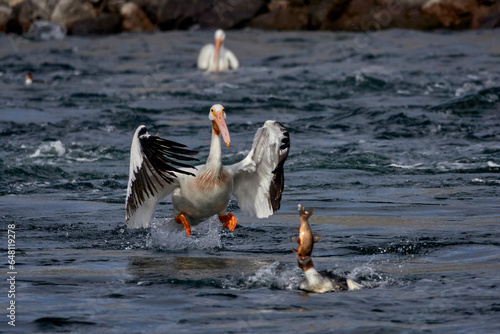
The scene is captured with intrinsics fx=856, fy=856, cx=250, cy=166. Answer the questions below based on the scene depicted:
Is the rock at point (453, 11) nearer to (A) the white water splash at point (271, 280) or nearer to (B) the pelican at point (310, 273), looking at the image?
(A) the white water splash at point (271, 280)

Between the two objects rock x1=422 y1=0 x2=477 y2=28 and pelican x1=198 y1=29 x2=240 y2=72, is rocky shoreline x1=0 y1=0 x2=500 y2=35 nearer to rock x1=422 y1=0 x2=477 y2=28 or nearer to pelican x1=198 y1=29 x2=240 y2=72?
rock x1=422 y1=0 x2=477 y2=28

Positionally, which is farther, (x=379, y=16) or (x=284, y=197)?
(x=379, y=16)

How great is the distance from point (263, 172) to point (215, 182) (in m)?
0.55

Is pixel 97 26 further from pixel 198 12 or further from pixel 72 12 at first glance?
pixel 198 12

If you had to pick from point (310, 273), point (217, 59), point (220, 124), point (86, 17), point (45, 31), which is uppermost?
point (86, 17)

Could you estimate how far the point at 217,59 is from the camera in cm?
2078

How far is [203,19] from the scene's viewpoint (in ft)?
97.2

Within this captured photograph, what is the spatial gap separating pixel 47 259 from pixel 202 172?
1.56 meters

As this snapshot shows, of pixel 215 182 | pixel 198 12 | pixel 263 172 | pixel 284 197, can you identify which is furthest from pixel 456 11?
pixel 215 182

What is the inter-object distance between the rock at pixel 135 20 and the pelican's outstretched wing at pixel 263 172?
22.5m

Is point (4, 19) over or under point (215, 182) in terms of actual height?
over

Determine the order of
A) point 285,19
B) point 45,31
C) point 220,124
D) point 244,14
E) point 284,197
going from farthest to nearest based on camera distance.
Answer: point 244,14, point 45,31, point 285,19, point 284,197, point 220,124

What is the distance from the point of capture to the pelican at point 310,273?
554 centimetres

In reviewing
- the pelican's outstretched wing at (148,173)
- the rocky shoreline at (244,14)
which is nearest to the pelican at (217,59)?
the rocky shoreline at (244,14)
